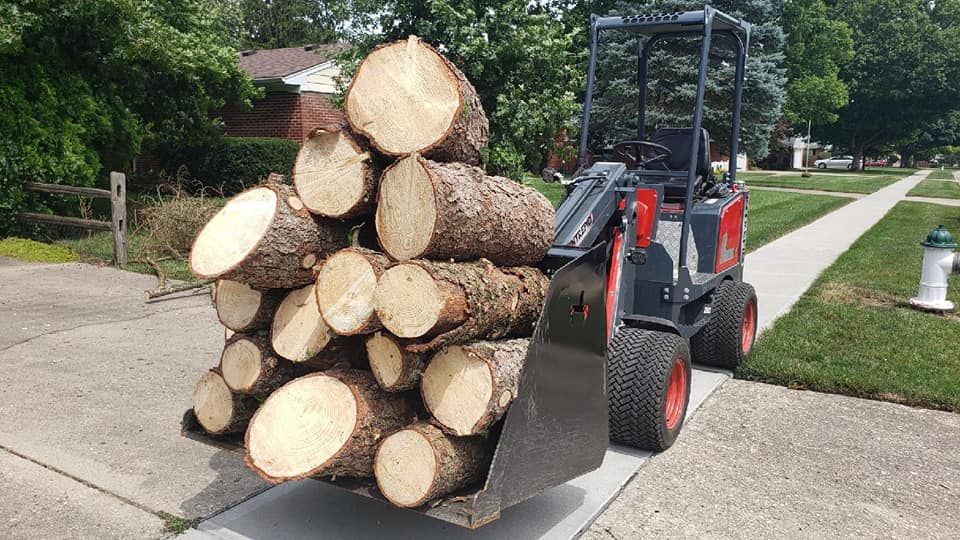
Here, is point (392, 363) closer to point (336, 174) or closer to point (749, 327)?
point (336, 174)

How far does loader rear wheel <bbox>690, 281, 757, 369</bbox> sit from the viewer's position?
5.86 m

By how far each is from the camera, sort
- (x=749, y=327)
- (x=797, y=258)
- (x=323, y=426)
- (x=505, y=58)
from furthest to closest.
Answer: (x=505, y=58) → (x=797, y=258) → (x=749, y=327) → (x=323, y=426)

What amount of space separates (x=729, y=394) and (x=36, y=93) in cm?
1026

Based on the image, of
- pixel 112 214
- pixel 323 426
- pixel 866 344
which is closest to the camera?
pixel 323 426

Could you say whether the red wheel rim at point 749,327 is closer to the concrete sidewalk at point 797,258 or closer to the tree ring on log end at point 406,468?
the concrete sidewalk at point 797,258

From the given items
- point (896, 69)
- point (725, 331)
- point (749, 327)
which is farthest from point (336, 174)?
point (896, 69)

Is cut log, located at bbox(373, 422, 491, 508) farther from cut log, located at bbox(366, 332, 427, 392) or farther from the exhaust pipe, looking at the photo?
the exhaust pipe

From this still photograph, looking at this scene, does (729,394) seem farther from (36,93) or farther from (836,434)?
(36,93)

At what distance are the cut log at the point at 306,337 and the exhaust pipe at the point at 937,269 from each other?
704cm

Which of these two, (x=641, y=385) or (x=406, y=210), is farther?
(x=641, y=385)

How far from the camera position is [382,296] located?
9.70 ft

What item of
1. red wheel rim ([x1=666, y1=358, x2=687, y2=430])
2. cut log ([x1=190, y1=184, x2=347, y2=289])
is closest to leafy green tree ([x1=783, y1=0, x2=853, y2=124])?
red wheel rim ([x1=666, y1=358, x2=687, y2=430])

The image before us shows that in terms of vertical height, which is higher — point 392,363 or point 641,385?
point 392,363

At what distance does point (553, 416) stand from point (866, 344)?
473cm
